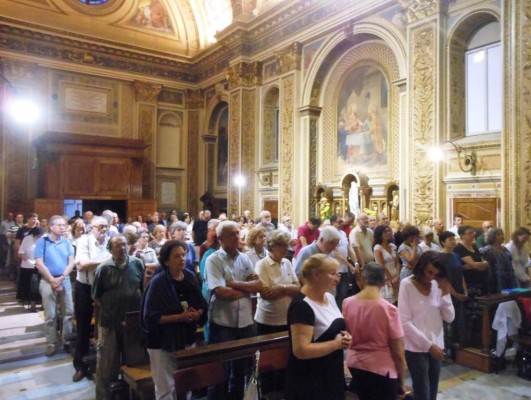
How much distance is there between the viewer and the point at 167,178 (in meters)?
18.9

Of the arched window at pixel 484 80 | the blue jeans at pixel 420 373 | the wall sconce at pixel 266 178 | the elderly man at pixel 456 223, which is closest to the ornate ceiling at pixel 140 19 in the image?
the wall sconce at pixel 266 178

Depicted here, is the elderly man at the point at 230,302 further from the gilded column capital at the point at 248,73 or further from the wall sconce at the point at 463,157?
the gilded column capital at the point at 248,73

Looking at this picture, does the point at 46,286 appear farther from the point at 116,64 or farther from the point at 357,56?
the point at 116,64

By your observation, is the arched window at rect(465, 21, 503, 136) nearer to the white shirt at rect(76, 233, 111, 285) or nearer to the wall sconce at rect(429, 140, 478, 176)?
the wall sconce at rect(429, 140, 478, 176)

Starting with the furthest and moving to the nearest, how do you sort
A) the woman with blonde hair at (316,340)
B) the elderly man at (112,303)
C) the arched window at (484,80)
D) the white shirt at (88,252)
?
the arched window at (484,80) < the white shirt at (88,252) < the elderly man at (112,303) < the woman with blonde hair at (316,340)

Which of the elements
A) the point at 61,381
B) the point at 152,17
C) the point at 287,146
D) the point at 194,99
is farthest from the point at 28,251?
the point at 152,17

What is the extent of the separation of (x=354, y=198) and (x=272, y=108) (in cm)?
524

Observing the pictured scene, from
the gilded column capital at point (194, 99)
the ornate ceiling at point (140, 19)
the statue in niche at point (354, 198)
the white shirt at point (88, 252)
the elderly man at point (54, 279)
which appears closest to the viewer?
the white shirt at point (88, 252)

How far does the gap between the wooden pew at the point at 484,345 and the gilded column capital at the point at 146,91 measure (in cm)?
1545

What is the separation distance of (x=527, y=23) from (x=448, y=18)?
6.58 ft

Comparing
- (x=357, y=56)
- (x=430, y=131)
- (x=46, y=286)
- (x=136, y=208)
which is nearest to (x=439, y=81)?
(x=430, y=131)

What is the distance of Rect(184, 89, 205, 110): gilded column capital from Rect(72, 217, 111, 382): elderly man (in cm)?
1411

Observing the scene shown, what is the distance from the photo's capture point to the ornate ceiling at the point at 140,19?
15797 mm

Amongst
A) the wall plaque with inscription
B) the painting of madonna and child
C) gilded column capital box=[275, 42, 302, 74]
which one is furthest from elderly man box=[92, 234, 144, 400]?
the wall plaque with inscription
